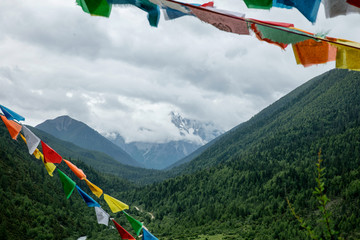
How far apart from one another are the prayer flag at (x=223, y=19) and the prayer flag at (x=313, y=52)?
101 cm

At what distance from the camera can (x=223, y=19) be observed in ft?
14.7

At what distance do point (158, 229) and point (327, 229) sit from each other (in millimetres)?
106817

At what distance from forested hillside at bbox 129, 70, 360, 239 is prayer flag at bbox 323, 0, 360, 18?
53.4m

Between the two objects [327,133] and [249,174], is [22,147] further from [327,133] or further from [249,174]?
[327,133]

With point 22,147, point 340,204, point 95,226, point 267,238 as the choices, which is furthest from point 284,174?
point 22,147

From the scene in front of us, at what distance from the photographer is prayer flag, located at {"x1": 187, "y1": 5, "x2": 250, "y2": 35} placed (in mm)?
4430

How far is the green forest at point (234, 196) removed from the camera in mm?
69750

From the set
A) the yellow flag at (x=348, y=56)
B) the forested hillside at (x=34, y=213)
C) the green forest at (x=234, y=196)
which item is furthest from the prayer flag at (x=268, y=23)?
the forested hillside at (x=34, y=213)

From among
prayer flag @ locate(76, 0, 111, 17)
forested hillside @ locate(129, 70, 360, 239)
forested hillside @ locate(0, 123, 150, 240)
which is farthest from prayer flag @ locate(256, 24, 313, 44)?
forested hillside @ locate(0, 123, 150, 240)

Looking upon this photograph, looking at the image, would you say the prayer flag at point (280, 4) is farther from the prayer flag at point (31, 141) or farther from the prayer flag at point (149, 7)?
the prayer flag at point (31, 141)

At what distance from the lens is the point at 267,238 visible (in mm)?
67500

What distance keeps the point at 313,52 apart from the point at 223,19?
Result: 1738 mm

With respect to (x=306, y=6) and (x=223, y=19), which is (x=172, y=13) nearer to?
(x=223, y=19)

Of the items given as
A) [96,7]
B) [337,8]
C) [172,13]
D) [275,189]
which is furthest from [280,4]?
[275,189]
